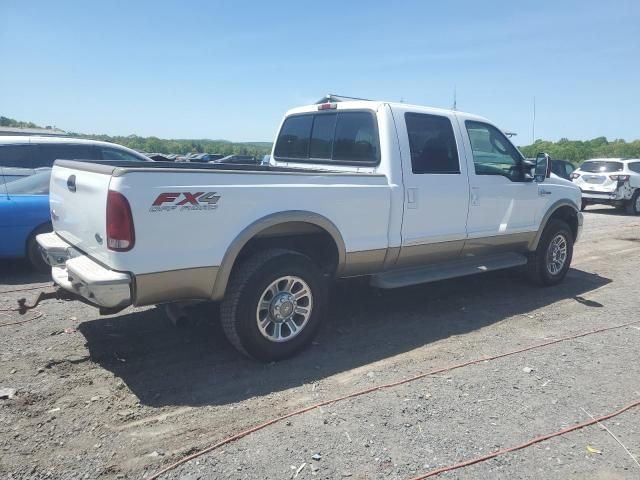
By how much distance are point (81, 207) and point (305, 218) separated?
64.4 inches

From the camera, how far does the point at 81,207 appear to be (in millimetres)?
3635

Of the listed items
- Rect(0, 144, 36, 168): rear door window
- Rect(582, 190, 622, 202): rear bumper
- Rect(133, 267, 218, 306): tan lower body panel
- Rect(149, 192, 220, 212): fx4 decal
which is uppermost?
Rect(0, 144, 36, 168): rear door window

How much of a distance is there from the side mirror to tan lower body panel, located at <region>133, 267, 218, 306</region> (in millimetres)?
4110

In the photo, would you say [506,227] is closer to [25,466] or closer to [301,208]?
[301,208]

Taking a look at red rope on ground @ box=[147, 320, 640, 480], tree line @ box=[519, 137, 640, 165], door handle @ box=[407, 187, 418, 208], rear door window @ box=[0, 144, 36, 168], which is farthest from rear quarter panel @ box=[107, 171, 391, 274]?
tree line @ box=[519, 137, 640, 165]

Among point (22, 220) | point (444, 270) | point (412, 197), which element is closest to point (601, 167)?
point (444, 270)

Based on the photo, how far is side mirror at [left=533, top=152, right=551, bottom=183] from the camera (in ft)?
19.1

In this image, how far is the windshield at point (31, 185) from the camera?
6.62 metres

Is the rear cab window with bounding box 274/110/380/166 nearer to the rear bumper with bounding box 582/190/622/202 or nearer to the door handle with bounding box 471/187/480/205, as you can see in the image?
the door handle with bounding box 471/187/480/205

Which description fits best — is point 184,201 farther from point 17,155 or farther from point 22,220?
point 17,155

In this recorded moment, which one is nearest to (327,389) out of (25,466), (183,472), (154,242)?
(183,472)

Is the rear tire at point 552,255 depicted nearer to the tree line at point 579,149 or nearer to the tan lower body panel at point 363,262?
the tan lower body panel at point 363,262

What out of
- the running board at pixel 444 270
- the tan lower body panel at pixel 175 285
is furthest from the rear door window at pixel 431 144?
the tan lower body panel at pixel 175 285

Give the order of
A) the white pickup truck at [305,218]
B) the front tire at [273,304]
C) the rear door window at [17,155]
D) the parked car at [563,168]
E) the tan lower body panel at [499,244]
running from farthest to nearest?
the parked car at [563,168] < the rear door window at [17,155] < the tan lower body panel at [499,244] < the front tire at [273,304] < the white pickup truck at [305,218]
